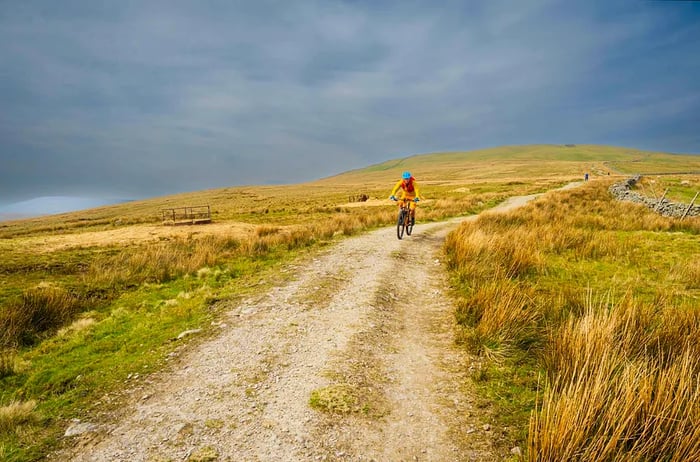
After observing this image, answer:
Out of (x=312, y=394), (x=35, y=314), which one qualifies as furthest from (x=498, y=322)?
(x=35, y=314)

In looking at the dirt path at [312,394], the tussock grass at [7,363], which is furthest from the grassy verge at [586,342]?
the tussock grass at [7,363]

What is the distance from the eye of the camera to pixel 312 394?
161 inches

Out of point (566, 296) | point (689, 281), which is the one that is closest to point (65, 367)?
point (566, 296)

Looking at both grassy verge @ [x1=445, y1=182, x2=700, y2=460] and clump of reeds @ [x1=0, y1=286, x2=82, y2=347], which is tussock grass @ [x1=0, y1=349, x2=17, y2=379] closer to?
clump of reeds @ [x1=0, y1=286, x2=82, y2=347]

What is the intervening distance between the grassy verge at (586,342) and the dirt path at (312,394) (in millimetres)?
626

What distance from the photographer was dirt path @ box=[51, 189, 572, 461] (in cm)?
332

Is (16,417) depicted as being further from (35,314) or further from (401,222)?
(401,222)

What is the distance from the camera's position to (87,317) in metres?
8.18

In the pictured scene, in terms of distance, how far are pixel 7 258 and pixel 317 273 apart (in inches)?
729

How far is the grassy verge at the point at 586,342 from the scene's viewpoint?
2.71 m

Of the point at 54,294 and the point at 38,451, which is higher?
the point at 54,294

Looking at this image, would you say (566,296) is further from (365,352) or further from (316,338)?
(316,338)

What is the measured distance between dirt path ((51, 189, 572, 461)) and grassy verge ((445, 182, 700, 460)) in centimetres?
63

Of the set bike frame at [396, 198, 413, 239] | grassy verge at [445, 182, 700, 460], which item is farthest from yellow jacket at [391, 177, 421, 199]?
grassy verge at [445, 182, 700, 460]
